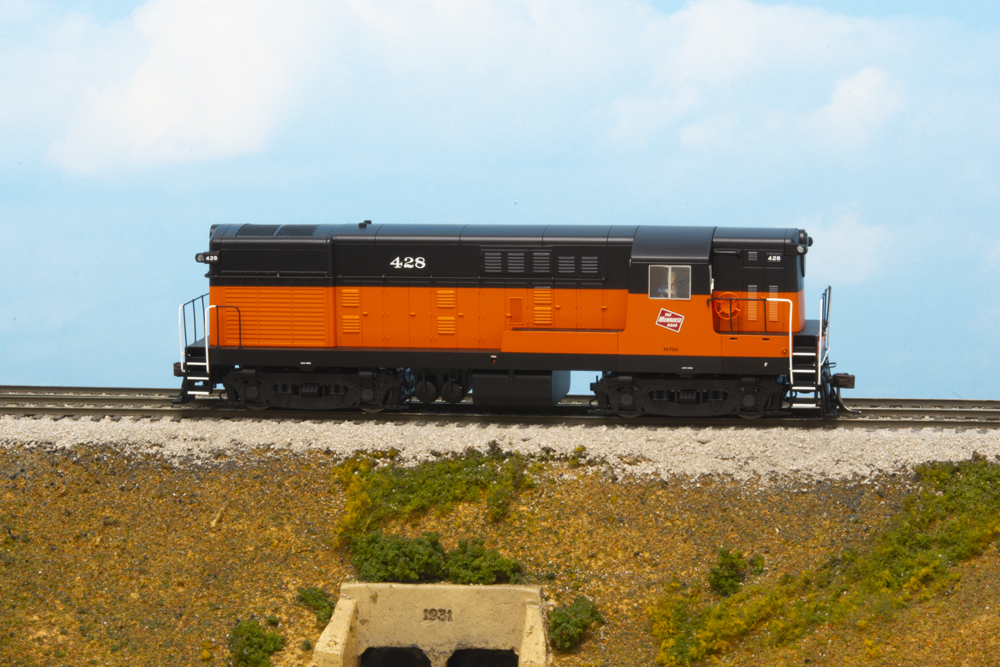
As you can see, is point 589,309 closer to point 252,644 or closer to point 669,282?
point 669,282

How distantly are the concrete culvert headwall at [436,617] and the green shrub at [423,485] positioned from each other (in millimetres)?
1119

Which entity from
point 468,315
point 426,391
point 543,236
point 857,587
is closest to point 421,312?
point 468,315

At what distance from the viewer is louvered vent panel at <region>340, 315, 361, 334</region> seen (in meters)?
17.5

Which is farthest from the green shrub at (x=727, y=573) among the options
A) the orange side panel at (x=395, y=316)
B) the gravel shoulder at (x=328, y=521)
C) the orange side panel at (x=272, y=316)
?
the orange side panel at (x=272, y=316)

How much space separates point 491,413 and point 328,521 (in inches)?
169

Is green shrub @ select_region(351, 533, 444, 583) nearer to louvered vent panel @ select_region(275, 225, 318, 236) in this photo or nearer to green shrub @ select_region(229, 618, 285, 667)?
green shrub @ select_region(229, 618, 285, 667)

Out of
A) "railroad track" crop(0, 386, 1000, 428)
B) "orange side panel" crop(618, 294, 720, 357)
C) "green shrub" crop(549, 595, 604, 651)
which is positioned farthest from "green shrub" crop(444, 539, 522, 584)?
"orange side panel" crop(618, 294, 720, 357)

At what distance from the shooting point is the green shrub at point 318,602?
12773 millimetres

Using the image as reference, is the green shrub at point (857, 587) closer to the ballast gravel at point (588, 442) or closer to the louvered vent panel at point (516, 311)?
the ballast gravel at point (588, 442)

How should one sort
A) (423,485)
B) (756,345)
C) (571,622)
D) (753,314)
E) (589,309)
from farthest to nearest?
(589,309) → (753,314) → (756,345) → (423,485) → (571,622)

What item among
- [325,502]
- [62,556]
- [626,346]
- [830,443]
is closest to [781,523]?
[830,443]

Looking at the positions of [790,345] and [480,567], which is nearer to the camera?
[480,567]

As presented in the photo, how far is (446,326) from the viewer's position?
1722 centimetres

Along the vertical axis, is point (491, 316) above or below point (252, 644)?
above
